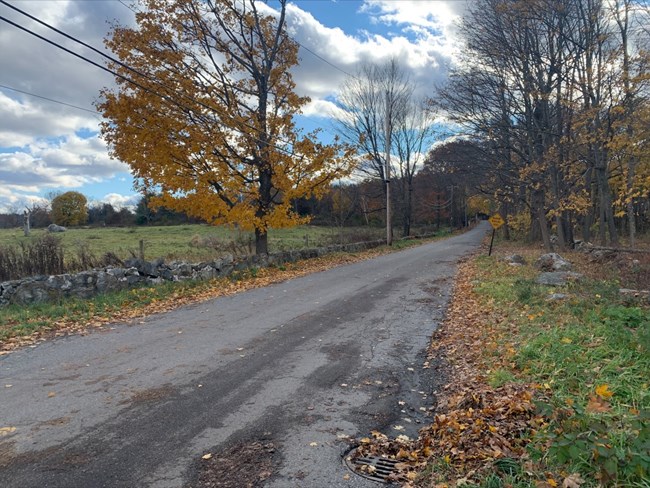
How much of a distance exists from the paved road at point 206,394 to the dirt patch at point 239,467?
0.07 meters

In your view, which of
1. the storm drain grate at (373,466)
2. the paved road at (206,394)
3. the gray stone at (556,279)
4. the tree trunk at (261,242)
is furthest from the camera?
the tree trunk at (261,242)

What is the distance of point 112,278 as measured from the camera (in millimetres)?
12195

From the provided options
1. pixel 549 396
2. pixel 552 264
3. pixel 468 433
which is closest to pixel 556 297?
pixel 549 396

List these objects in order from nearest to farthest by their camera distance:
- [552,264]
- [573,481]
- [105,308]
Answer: [573,481] → [105,308] → [552,264]

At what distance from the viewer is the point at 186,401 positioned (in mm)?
5098

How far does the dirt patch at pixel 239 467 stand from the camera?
351 centimetres

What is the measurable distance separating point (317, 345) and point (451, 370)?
216 cm

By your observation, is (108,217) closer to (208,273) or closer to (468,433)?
(208,273)

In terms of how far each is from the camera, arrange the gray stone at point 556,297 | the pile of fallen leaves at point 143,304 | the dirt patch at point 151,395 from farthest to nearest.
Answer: the gray stone at point 556,297 → the pile of fallen leaves at point 143,304 → the dirt patch at point 151,395

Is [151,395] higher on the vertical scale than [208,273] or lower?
lower

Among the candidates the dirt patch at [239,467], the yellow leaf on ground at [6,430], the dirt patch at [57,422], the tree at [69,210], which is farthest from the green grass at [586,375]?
the tree at [69,210]

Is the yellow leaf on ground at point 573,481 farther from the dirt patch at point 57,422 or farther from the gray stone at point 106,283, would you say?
the gray stone at point 106,283

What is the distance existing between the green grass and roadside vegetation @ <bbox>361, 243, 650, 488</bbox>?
11 mm

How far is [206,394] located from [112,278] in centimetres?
816
